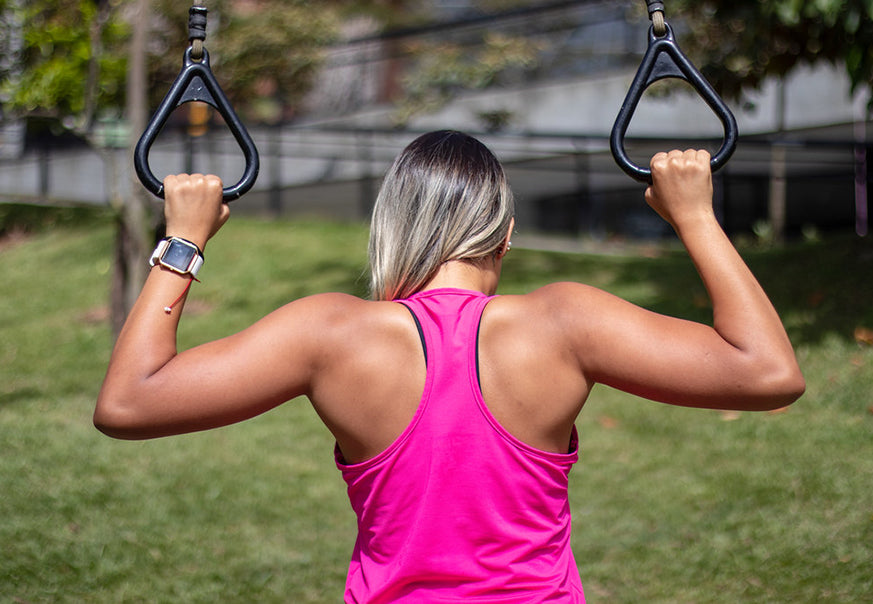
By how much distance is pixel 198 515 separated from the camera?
4.88 meters

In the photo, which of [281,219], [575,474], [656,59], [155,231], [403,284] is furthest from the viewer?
[281,219]

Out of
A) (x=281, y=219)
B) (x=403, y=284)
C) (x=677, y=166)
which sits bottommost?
(x=281, y=219)

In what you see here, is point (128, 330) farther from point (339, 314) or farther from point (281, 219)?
point (281, 219)

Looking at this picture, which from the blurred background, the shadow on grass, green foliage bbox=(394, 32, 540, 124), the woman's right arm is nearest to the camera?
the woman's right arm

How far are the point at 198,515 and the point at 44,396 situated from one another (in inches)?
93.0

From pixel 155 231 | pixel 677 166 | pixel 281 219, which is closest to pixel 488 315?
pixel 677 166

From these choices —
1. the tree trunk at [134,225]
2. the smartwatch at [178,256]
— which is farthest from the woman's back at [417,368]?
the tree trunk at [134,225]

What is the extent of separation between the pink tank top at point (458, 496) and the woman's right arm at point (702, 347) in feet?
0.62

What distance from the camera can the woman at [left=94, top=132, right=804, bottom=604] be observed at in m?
1.52

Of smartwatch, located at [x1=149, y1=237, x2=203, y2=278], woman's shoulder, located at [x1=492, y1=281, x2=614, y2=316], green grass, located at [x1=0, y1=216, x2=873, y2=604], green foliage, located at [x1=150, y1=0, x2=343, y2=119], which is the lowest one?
green grass, located at [x1=0, y1=216, x2=873, y2=604]

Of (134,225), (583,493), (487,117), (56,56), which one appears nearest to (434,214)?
(583,493)

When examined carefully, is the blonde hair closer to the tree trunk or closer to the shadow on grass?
the shadow on grass

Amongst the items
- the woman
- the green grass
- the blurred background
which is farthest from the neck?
the blurred background

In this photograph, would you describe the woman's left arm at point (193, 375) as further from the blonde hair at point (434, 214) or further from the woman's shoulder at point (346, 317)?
the blonde hair at point (434, 214)
